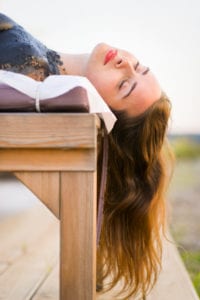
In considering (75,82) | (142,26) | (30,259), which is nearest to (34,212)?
(30,259)

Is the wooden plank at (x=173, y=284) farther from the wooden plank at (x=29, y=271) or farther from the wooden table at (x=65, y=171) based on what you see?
the wooden table at (x=65, y=171)

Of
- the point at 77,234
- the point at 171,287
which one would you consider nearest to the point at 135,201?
the point at 171,287

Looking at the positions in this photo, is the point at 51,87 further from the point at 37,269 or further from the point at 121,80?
the point at 37,269

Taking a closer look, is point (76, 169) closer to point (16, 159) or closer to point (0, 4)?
point (16, 159)

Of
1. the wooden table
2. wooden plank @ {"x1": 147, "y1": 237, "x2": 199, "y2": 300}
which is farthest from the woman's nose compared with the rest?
the wooden table

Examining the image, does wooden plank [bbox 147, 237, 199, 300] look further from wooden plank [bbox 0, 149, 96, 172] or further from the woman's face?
wooden plank [bbox 0, 149, 96, 172]

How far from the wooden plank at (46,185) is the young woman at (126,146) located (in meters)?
0.88

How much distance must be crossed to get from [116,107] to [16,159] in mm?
1022

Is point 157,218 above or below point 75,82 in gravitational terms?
below

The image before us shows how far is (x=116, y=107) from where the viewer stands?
7.63 ft

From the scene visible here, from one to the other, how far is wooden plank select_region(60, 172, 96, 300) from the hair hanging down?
0.88m

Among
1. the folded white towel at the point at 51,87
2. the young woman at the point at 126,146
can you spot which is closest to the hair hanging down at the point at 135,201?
the young woman at the point at 126,146

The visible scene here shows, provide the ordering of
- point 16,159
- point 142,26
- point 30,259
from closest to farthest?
point 16,159 → point 30,259 → point 142,26

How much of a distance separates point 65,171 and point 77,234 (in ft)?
0.46
